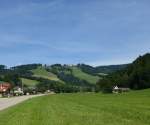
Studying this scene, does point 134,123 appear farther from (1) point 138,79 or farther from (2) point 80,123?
(1) point 138,79

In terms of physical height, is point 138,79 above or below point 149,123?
above

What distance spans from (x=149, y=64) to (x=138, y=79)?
14247mm

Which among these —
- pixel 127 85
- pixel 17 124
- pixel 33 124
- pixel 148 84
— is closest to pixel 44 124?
pixel 33 124

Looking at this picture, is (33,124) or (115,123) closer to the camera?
(115,123)

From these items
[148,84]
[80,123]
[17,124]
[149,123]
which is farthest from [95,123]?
[148,84]

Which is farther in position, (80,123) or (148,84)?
(148,84)

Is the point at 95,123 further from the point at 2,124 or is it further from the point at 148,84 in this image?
the point at 148,84

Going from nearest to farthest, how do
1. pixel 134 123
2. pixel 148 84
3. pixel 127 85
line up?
pixel 134 123 → pixel 148 84 → pixel 127 85

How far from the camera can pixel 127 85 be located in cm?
19950

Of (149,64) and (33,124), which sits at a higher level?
(149,64)

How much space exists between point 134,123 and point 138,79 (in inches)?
6606

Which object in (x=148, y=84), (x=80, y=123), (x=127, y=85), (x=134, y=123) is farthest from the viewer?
(x=127, y=85)

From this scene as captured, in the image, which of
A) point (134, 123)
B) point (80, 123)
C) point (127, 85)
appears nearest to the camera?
point (134, 123)

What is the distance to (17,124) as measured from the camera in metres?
25.6
